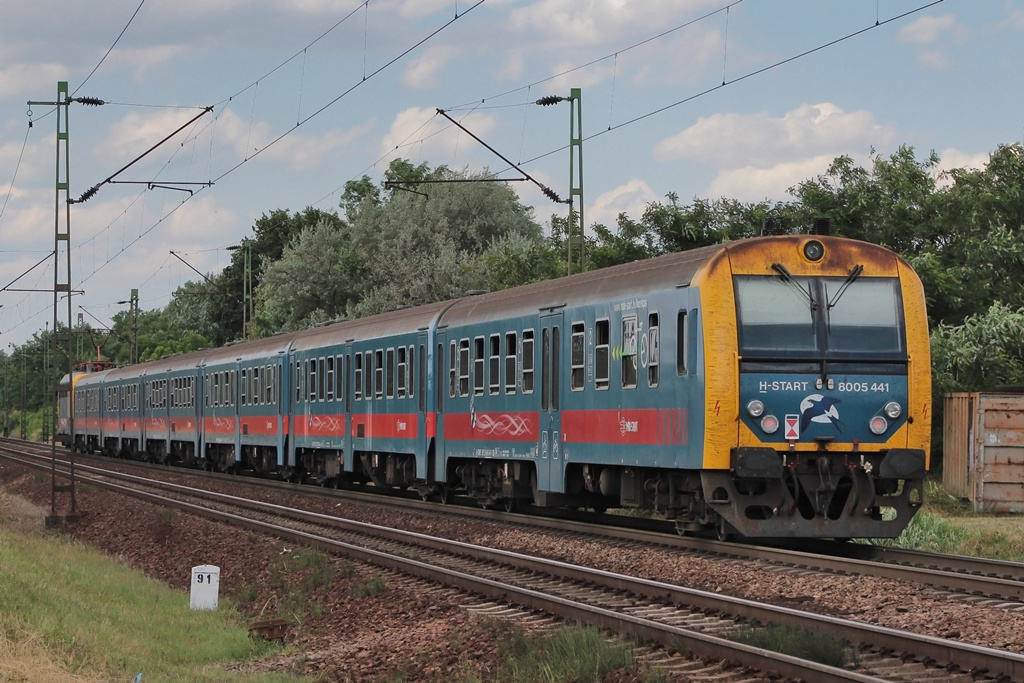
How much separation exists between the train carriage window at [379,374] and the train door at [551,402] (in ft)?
25.3

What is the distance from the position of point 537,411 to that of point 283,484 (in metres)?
14.6

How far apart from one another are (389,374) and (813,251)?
12.3 m

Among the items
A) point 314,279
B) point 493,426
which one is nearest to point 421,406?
point 493,426

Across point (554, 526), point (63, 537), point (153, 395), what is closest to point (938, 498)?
point (554, 526)

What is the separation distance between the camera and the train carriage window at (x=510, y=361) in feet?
68.6

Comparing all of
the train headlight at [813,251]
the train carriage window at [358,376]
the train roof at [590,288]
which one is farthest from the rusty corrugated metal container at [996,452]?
the train carriage window at [358,376]

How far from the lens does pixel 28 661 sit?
10.2m

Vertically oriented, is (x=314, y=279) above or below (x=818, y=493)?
above

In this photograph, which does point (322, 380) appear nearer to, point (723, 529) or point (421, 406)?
point (421, 406)

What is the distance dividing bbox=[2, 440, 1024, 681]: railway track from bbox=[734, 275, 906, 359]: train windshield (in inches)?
127

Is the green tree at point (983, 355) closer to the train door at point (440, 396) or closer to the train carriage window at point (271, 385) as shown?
the train door at point (440, 396)

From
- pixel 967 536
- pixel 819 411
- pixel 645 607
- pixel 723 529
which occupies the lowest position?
pixel 645 607

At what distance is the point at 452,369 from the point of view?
2352 centimetres

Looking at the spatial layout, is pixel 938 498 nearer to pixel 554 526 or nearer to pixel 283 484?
pixel 554 526
